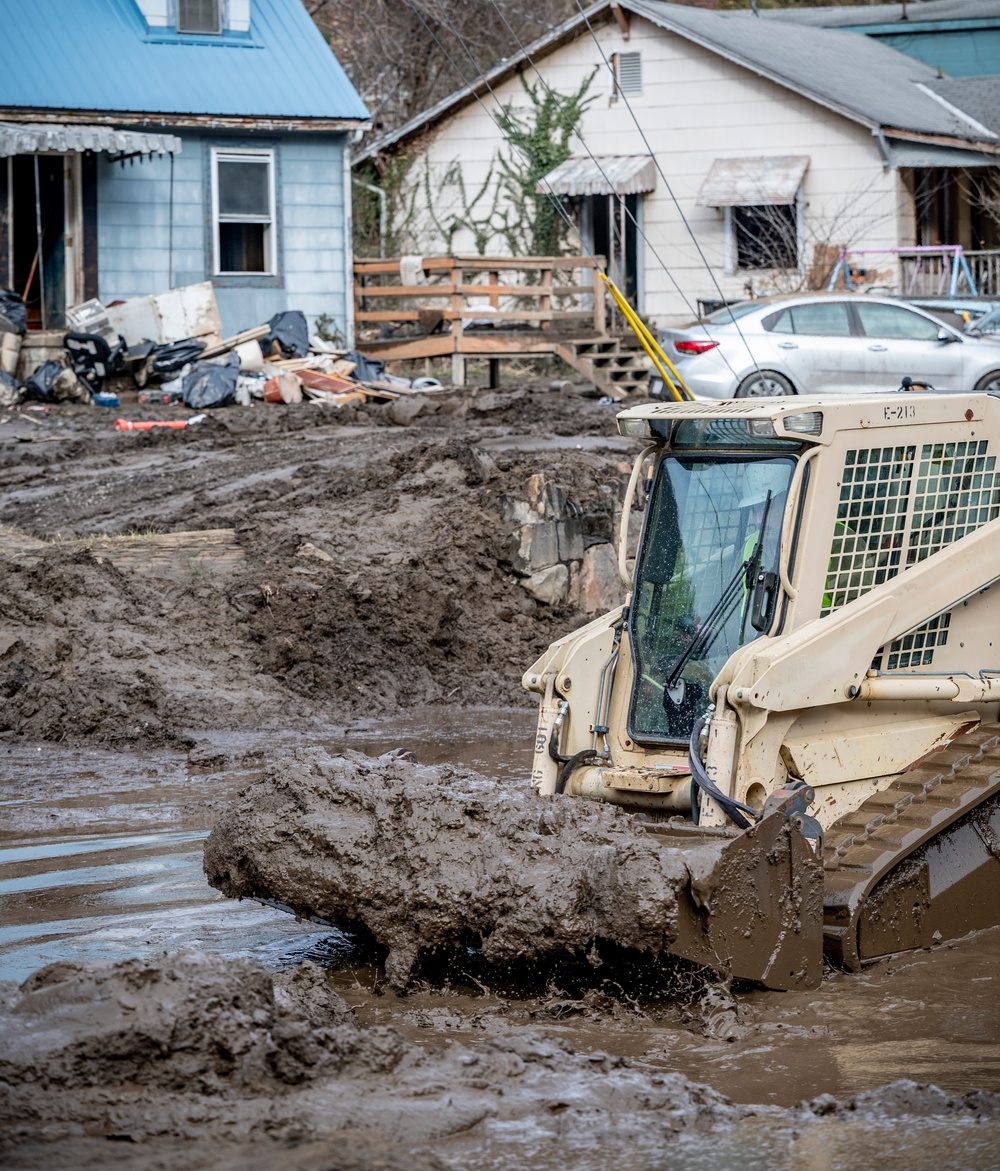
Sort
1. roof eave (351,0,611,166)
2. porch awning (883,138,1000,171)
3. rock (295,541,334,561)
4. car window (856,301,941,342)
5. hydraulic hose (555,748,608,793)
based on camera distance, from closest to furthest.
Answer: hydraulic hose (555,748,608,793), rock (295,541,334,561), car window (856,301,941,342), porch awning (883,138,1000,171), roof eave (351,0,611,166)

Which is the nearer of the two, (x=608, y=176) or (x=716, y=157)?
(x=608, y=176)

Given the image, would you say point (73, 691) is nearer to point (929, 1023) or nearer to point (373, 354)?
point (929, 1023)

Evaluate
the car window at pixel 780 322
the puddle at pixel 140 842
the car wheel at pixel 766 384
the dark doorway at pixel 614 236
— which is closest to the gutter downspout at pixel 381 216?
the dark doorway at pixel 614 236

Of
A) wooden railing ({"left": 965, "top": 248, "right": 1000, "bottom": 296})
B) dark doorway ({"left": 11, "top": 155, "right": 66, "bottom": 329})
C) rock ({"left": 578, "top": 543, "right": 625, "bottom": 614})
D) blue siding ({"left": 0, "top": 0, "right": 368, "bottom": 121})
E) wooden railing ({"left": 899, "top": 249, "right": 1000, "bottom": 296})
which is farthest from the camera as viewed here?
wooden railing ({"left": 965, "top": 248, "right": 1000, "bottom": 296})

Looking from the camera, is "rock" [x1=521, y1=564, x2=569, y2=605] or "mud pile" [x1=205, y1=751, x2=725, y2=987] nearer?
"mud pile" [x1=205, y1=751, x2=725, y2=987]

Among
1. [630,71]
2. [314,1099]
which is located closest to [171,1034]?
[314,1099]

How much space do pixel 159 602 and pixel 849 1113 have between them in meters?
8.86

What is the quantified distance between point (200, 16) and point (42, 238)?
4.09 meters

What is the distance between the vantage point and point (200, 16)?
23.3m

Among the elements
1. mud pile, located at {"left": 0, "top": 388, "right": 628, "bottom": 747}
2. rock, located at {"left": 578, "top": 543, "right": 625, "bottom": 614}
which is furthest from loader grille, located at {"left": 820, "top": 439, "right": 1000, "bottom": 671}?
rock, located at {"left": 578, "top": 543, "right": 625, "bottom": 614}

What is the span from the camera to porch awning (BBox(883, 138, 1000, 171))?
28.2m

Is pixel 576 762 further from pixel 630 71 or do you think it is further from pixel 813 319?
pixel 630 71

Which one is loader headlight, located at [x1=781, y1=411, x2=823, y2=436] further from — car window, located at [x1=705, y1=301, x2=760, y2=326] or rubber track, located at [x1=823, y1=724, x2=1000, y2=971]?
car window, located at [x1=705, y1=301, x2=760, y2=326]

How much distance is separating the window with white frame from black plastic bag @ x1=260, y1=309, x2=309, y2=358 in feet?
5.03
